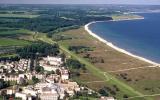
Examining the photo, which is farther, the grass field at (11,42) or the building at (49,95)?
the grass field at (11,42)

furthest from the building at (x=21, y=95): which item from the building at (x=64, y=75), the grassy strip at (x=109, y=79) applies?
the grassy strip at (x=109, y=79)

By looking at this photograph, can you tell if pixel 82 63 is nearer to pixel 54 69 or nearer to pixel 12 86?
pixel 54 69

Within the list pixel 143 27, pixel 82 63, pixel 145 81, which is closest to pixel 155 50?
pixel 82 63

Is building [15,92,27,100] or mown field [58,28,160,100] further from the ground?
building [15,92,27,100]

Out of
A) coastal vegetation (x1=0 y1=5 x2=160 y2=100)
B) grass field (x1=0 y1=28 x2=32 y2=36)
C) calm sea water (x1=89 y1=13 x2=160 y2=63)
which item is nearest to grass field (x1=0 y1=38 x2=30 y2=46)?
coastal vegetation (x1=0 y1=5 x2=160 y2=100)

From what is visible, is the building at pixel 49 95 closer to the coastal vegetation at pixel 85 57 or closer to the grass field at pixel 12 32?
the coastal vegetation at pixel 85 57

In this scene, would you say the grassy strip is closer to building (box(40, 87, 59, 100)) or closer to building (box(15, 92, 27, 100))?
building (box(40, 87, 59, 100))

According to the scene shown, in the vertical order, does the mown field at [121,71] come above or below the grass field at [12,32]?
above

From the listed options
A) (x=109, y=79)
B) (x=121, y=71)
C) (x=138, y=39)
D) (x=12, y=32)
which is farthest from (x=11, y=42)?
(x=109, y=79)

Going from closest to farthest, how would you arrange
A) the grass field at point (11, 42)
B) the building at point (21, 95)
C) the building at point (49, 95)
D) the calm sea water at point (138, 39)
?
the building at point (21, 95), the building at point (49, 95), the calm sea water at point (138, 39), the grass field at point (11, 42)
